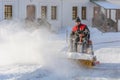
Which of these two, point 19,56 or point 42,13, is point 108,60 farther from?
point 42,13

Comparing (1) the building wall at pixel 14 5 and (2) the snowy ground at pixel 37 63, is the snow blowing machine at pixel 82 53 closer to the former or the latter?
(2) the snowy ground at pixel 37 63

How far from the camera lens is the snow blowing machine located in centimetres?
1688

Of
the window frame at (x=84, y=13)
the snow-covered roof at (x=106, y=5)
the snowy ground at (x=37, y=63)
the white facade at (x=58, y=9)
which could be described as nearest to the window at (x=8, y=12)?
the white facade at (x=58, y=9)

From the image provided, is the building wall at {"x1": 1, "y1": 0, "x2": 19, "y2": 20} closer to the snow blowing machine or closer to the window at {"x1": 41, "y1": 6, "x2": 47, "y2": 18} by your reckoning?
the window at {"x1": 41, "y1": 6, "x2": 47, "y2": 18}

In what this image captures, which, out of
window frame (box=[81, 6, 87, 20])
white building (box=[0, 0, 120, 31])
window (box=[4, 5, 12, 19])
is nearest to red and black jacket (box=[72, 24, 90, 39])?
white building (box=[0, 0, 120, 31])

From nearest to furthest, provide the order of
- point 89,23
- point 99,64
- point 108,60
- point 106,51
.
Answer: point 99,64 < point 108,60 < point 106,51 < point 89,23

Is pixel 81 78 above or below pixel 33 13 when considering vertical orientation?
below

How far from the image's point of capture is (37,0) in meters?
41.8

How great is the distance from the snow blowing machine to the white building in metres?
22.3

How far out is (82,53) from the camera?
1712 centimetres

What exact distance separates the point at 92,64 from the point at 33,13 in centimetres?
2525

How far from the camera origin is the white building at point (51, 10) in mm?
39844

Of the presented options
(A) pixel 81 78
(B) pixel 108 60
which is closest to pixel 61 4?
(B) pixel 108 60

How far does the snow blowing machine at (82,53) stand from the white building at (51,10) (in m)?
22.3
